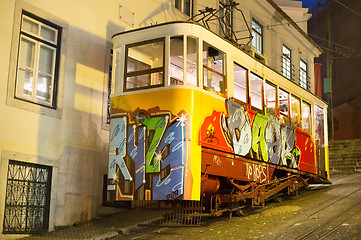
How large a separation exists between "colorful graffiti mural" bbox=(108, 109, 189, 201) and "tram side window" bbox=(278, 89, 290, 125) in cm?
444

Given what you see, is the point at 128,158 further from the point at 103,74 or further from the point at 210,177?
the point at 103,74

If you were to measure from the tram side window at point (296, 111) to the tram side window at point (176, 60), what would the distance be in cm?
499

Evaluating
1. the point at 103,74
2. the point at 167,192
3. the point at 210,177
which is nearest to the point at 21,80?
the point at 103,74

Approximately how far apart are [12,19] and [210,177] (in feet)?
17.1

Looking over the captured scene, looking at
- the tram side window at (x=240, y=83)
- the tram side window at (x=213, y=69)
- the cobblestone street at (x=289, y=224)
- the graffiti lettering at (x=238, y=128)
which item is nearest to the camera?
the cobblestone street at (x=289, y=224)

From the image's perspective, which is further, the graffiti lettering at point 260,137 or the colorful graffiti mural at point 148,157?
the graffiti lettering at point 260,137

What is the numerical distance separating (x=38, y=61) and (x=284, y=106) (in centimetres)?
666

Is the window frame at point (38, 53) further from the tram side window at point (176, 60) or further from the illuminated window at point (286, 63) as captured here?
the illuminated window at point (286, 63)

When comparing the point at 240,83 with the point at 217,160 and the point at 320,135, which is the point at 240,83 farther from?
the point at 320,135

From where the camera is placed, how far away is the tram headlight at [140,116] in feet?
30.8

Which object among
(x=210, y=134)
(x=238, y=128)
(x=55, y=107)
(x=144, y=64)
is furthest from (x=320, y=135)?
(x=55, y=107)

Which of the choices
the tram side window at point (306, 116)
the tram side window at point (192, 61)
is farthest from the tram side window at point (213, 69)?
the tram side window at point (306, 116)

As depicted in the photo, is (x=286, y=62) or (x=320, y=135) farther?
(x=286, y=62)

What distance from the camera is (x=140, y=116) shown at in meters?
9.45
